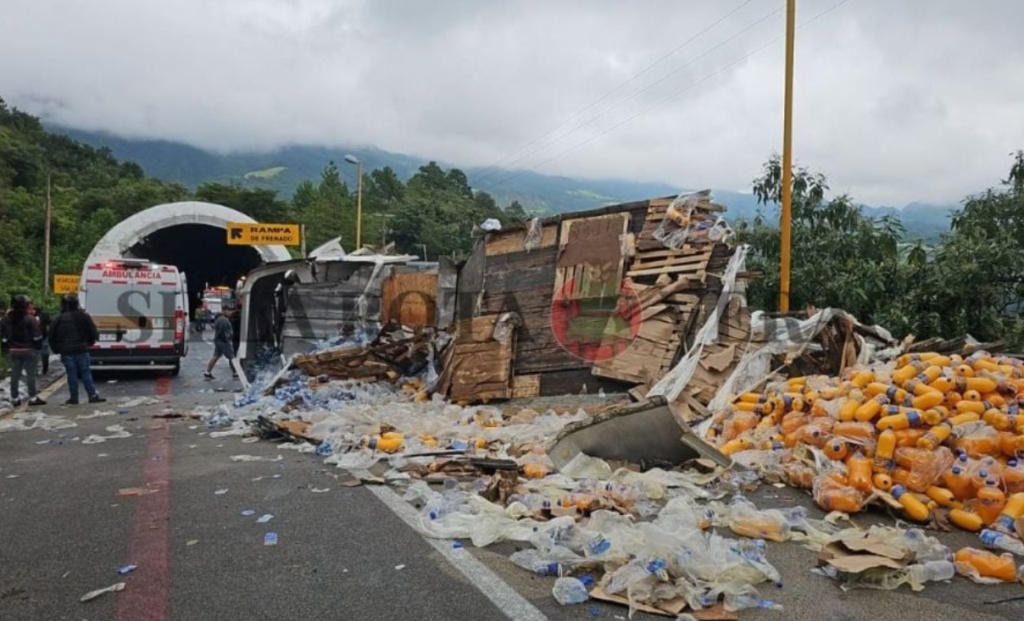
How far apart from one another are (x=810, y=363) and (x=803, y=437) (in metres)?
2.47

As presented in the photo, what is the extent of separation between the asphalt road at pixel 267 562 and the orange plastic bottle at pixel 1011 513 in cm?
25

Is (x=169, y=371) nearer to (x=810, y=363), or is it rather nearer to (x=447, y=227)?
(x=810, y=363)

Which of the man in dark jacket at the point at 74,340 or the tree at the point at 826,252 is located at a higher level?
the tree at the point at 826,252

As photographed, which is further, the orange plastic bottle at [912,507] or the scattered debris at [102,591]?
the orange plastic bottle at [912,507]

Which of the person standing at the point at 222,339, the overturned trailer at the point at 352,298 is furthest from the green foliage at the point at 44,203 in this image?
the overturned trailer at the point at 352,298

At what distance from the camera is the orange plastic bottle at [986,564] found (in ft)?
12.2

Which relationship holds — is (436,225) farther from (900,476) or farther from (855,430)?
(900,476)

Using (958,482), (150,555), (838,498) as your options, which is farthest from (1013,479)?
(150,555)

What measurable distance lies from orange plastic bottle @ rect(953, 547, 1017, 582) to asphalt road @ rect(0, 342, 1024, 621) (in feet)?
0.27

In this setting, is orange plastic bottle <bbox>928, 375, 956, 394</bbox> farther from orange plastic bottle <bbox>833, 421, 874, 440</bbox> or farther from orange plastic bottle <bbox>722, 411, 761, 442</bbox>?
orange plastic bottle <bbox>722, 411, 761, 442</bbox>

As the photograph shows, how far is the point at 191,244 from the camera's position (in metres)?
37.2

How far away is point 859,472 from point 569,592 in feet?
9.38

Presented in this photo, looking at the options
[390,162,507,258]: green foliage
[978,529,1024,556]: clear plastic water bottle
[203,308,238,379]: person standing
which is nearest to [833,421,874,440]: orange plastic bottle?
[978,529,1024,556]: clear plastic water bottle

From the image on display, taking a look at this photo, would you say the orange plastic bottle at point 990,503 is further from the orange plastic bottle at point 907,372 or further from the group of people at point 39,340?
the group of people at point 39,340
